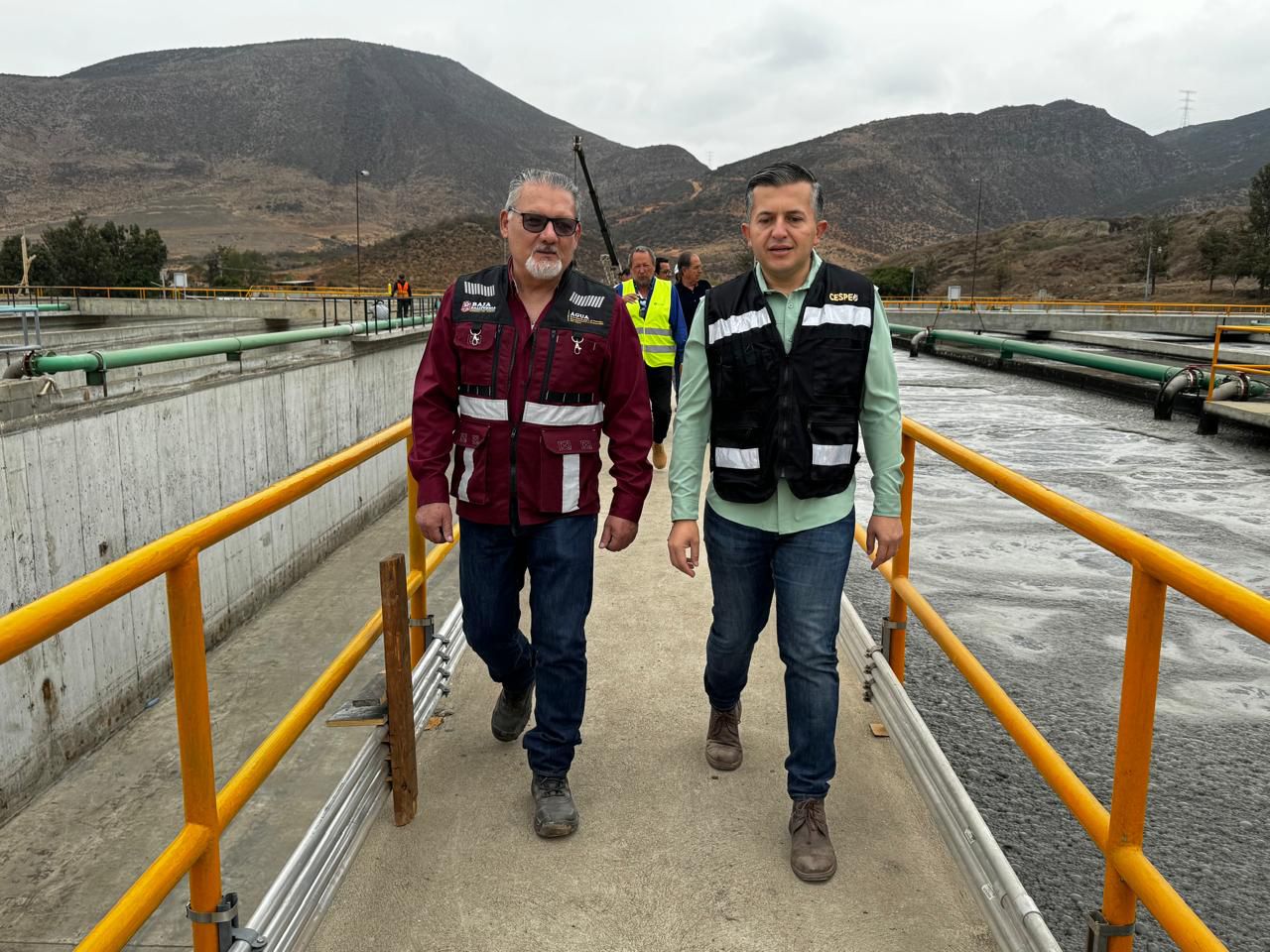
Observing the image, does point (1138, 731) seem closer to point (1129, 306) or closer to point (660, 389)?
point (660, 389)

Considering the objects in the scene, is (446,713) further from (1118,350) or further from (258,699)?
(1118,350)

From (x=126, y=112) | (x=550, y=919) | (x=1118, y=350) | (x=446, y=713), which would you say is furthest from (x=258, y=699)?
(x=126, y=112)

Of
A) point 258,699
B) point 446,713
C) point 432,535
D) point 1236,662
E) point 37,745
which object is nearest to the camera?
point 432,535

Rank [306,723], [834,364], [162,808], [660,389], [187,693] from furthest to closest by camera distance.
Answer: [660,389] → [162,808] → [834,364] → [306,723] → [187,693]

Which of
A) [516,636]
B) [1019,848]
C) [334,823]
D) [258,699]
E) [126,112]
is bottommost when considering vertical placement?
[258,699]

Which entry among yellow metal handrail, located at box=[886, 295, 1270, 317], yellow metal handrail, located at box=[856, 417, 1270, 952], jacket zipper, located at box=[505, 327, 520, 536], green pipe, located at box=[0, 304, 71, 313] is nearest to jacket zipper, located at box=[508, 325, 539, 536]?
jacket zipper, located at box=[505, 327, 520, 536]

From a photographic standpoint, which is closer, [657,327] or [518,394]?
[518,394]

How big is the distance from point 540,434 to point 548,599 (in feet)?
1.62

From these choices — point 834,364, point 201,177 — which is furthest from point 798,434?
point 201,177

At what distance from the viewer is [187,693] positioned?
1.99 metres

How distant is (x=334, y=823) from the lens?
271cm

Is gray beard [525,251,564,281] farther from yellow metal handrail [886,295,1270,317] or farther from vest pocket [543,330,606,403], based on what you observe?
yellow metal handrail [886,295,1270,317]

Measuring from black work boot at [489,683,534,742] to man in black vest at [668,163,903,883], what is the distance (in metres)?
0.98

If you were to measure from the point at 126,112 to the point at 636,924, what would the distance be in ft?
740
